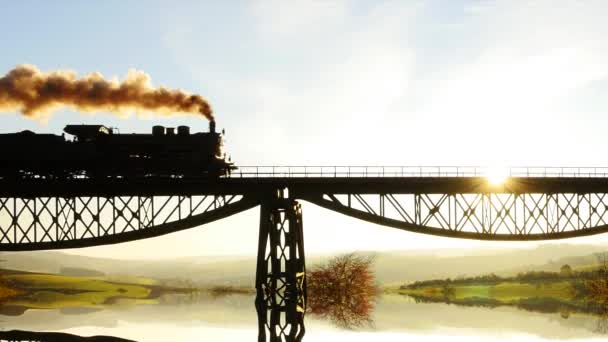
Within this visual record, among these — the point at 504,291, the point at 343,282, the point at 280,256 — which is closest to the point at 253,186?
the point at 280,256

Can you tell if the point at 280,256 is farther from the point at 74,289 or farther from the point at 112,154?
the point at 74,289

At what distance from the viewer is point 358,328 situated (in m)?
44.5

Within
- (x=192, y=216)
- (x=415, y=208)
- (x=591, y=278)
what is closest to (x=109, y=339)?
(x=192, y=216)

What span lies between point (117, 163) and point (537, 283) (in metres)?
51.9

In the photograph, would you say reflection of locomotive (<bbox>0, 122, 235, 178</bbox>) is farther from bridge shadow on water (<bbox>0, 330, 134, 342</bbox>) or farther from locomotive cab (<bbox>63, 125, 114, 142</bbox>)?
bridge shadow on water (<bbox>0, 330, 134, 342</bbox>)

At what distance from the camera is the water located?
40.3 meters

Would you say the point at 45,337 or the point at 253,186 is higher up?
the point at 253,186

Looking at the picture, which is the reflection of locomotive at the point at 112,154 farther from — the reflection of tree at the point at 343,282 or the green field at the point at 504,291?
the green field at the point at 504,291

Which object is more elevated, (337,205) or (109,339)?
(337,205)

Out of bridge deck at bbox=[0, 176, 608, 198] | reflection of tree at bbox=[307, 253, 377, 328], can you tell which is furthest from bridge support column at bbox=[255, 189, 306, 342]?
reflection of tree at bbox=[307, 253, 377, 328]

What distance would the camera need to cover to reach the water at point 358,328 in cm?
4034

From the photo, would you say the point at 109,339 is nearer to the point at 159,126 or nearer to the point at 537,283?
the point at 159,126

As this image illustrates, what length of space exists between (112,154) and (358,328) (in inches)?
679

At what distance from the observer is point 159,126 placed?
51.8 meters
